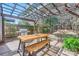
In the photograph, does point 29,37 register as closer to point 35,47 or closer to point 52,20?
point 35,47

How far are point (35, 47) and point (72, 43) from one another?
0.55 m

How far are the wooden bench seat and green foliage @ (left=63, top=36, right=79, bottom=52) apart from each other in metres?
0.29

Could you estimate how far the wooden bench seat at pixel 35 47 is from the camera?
6.77 ft

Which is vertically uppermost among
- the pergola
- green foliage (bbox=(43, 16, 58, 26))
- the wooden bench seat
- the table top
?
the pergola

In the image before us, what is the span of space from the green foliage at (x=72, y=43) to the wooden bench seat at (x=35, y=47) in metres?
0.29

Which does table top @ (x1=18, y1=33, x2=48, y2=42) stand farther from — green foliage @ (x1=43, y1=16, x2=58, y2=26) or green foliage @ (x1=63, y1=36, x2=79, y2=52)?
green foliage @ (x1=63, y1=36, x2=79, y2=52)

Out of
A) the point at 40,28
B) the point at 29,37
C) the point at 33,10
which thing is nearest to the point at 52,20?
the point at 40,28

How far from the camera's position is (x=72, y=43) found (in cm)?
208

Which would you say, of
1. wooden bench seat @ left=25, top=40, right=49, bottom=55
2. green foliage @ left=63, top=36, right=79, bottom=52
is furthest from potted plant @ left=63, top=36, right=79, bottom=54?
wooden bench seat @ left=25, top=40, right=49, bottom=55

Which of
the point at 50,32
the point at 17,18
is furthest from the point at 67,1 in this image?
the point at 17,18

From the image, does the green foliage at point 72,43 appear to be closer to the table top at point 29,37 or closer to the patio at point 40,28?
the patio at point 40,28

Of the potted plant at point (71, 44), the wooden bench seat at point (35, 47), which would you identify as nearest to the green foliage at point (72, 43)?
the potted plant at point (71, 44)

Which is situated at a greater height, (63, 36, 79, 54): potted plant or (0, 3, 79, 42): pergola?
(0, 3, 79, 42): pergola

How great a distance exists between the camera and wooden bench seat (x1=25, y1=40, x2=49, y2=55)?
6.77 ft
